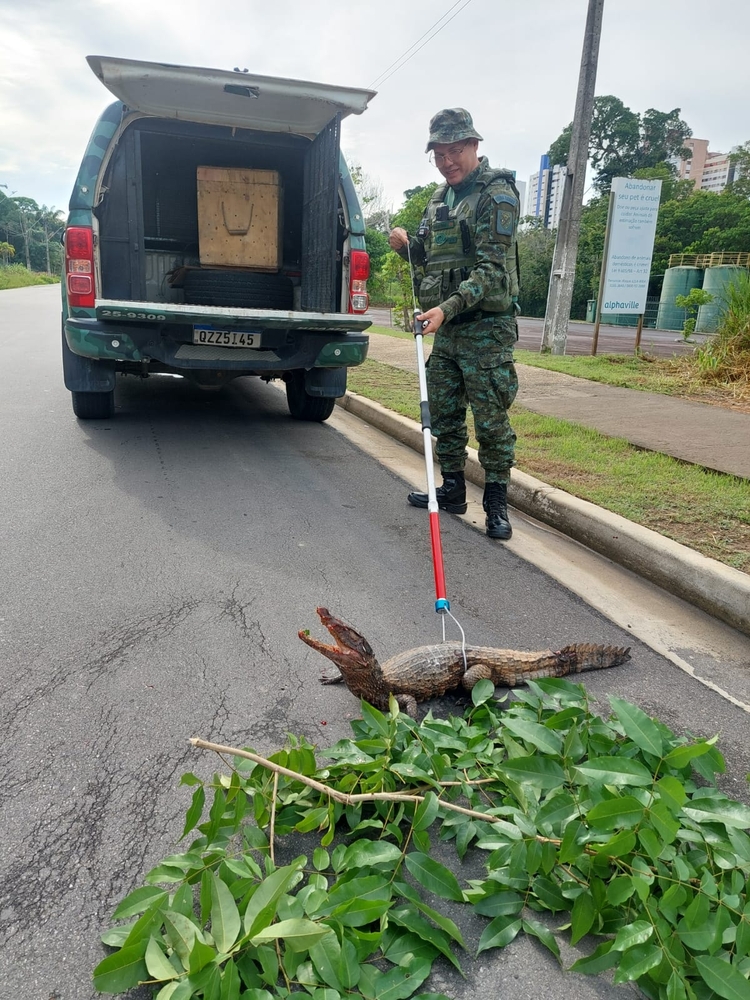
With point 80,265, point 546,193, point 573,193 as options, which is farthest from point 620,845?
point 546,193

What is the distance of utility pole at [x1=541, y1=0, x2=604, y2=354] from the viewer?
1082 cm

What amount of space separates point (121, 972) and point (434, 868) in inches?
26.8

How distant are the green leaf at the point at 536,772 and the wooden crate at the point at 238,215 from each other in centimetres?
583

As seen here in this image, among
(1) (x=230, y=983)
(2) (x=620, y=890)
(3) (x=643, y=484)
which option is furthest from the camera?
(3) (x=643, y=484)

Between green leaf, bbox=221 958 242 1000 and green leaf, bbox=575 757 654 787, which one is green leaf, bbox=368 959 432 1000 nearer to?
green leaf, bbox=221 958 242 1000

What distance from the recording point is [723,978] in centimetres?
142

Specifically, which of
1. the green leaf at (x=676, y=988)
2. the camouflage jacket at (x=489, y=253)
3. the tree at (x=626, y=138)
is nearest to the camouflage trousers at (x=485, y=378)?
the camouflage jacket at (x=489, y=253)

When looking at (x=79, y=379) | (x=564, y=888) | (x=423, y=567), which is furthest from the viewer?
(x=79, y=379)

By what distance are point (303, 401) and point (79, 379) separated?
1954mm

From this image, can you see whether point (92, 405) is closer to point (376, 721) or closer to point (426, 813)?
point (376, 721)

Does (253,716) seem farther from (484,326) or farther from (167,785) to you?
(484,326)

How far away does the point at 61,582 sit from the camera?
3240 millimetres

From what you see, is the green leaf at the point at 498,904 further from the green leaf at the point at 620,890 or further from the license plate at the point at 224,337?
the license plate at the point at 224,337

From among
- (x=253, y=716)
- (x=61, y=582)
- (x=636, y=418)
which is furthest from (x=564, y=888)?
(x=636, y=418)
